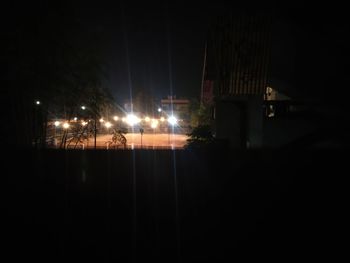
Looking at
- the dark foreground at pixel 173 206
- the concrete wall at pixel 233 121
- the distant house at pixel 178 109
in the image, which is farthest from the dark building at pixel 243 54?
the distant house at pixel 178 109

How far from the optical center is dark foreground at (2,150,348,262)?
6.81 ft

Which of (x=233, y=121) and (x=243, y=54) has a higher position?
(x=243, y=54)

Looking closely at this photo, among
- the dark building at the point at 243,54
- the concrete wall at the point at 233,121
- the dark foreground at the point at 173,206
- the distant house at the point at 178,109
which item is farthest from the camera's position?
the distant house at the point at 178,109

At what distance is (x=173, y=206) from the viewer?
8.05ft

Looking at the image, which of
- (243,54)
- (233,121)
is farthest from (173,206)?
(233,121)

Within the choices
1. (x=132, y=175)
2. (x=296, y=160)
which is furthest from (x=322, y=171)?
(x=132, y=175)

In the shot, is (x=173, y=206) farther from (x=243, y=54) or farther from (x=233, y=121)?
(x=233, y=121)

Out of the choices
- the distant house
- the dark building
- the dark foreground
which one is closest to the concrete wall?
the dark building

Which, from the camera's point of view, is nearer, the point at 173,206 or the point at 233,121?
the point at 173,206

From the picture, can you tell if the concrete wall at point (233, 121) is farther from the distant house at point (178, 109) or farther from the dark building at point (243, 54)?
the distant house at point (178, 109)

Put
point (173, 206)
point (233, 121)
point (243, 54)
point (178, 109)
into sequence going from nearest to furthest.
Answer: point (173, 206)
point (243, 54)
point (233, 121)
point (178, 109)

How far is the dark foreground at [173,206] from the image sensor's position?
2074 mm

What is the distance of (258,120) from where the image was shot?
22.7ft

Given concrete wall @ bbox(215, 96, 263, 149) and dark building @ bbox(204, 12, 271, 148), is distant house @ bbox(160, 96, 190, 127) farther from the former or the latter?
dark building @ bbox(204, 12, 271, 148)
